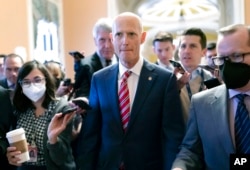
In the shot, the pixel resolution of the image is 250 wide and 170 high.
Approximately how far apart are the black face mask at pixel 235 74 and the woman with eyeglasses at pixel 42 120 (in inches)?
42.7

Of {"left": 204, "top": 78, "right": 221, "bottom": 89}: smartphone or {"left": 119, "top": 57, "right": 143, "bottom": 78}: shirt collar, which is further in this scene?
{"left": 204, "top": 78, "right": 221, "bottom": 89}: smartphone

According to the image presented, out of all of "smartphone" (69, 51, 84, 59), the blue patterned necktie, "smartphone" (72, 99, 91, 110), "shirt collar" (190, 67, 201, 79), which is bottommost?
the blue patterned necktie

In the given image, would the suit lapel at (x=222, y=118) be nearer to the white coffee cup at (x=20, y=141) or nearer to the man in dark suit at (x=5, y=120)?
the white coffee cup at (x=20, y=141)

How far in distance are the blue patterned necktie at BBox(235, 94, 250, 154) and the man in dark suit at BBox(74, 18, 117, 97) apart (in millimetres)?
1582

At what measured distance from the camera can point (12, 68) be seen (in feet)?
14.1

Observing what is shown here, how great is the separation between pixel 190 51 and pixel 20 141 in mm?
1612

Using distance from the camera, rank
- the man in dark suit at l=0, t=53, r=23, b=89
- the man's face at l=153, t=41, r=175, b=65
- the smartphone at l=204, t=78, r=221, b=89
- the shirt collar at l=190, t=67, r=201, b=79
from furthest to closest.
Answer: the man in dark suit at l=0, t=53, r=23, b=89 < the man's face at l=153, t=41, r=175, b=65 < the shirt collar at l=190, t=67, r=201, b=79 < the smartphone at l=204, t=78, r=221, b=89

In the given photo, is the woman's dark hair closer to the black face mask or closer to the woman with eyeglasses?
the woman with eyeglasses

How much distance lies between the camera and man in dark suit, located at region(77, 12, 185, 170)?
2.57m

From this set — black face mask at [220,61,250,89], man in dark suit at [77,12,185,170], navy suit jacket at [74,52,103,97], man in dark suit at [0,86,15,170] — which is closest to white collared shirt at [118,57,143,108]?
man in dark suit at [77,12,185,170]

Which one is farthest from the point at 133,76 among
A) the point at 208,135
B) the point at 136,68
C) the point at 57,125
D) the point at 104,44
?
the point at 104,44

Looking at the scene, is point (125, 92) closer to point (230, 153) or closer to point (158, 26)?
point (230, 153)

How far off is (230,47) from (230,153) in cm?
56

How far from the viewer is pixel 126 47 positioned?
2.62 m
